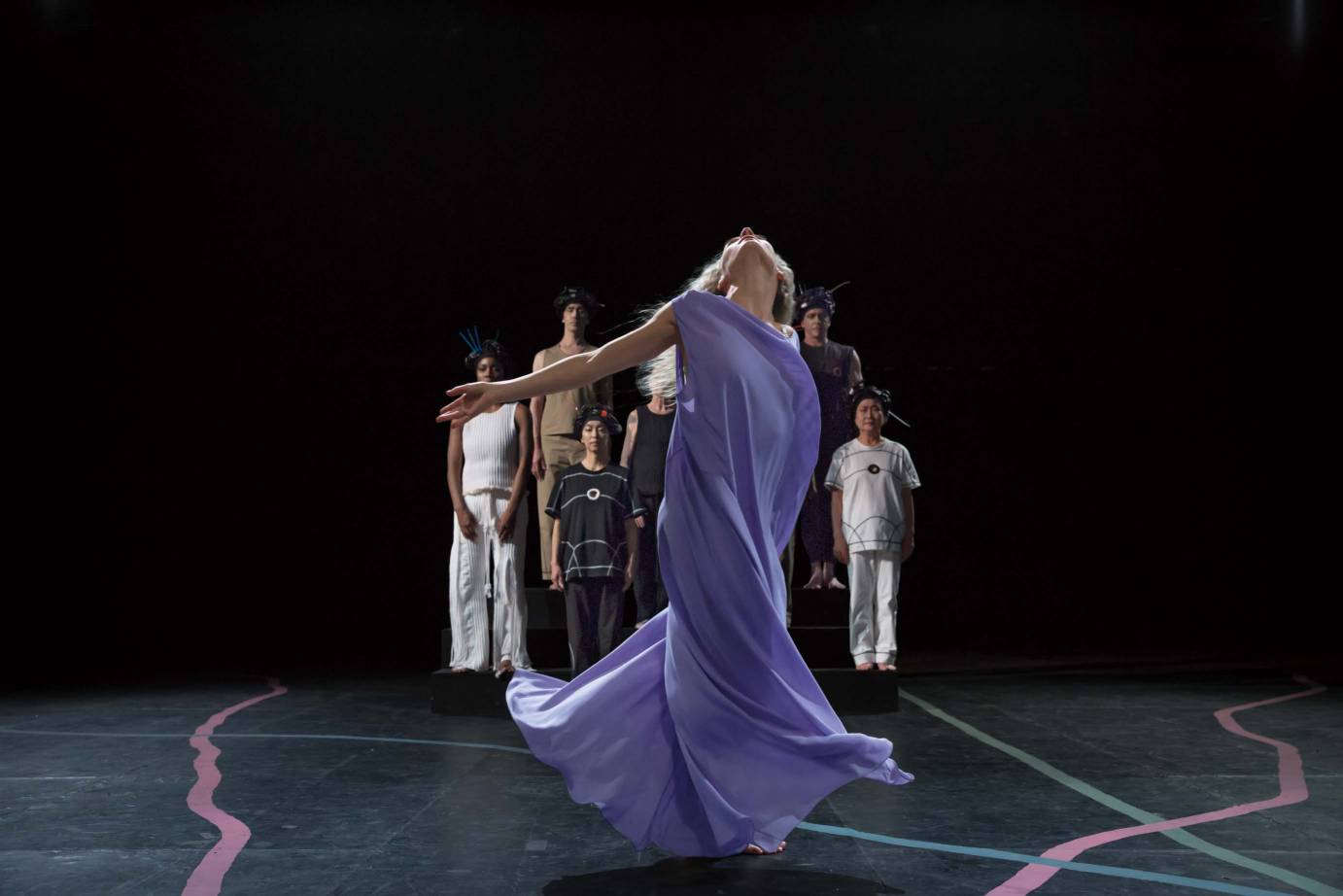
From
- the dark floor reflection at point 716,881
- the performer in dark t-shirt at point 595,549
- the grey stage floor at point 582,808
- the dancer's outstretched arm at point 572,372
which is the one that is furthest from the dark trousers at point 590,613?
the dancer's outstretched arm at point 572,372

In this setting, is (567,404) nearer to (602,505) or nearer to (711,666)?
(602,505)

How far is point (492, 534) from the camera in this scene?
17.1ft

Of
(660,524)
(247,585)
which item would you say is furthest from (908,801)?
(247,585)

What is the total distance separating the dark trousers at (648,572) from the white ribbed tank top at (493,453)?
2.01 feet

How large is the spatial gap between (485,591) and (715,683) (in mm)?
2805

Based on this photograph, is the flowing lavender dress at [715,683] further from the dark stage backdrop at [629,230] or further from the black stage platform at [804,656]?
the dark stage backdrop at [629,230]

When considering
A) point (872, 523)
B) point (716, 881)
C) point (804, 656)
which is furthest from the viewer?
point (872, 523)

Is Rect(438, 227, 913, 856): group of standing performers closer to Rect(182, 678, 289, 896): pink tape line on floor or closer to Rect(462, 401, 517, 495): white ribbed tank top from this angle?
Rect(182, 678, 289, 896): pink tape line on floor

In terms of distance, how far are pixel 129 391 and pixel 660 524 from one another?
251 inches

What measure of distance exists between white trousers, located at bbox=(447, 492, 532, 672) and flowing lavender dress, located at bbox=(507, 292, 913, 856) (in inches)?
99.3

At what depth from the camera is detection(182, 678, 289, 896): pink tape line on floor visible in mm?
2443

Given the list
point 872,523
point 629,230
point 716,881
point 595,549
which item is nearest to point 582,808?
point 716,881

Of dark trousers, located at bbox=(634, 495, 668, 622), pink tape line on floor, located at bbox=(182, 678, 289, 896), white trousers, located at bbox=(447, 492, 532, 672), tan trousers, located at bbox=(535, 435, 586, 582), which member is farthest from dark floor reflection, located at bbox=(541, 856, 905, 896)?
tan trousers, located at bbox=(535, 435, 586, 582)

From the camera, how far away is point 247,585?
27.6 ft
